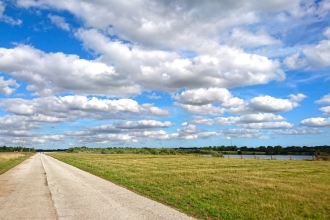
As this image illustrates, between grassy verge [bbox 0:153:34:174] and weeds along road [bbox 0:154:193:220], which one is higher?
grassy verge [bbox 0:153:34:174]

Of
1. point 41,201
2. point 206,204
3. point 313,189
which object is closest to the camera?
point 206,204

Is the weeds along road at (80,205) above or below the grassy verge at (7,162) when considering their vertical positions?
below

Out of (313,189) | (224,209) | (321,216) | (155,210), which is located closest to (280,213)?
(321,216)

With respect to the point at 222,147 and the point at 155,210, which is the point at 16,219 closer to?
the point at 155,210

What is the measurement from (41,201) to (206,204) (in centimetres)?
798

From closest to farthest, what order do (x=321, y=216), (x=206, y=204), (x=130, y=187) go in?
(x=321, y=216), (x=206, y=204), (x=130, y=187)

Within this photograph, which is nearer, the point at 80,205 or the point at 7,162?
the point at 80,205

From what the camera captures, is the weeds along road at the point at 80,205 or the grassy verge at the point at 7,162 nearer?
the weeds along road at the point at 80,205

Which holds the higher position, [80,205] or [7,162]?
[7,162]

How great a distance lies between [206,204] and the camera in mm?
12508

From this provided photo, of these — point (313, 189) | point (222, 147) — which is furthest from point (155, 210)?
point (222, 147)

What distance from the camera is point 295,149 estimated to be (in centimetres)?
12875

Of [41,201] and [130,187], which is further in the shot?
[130,187]

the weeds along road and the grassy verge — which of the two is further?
the grassy verge
